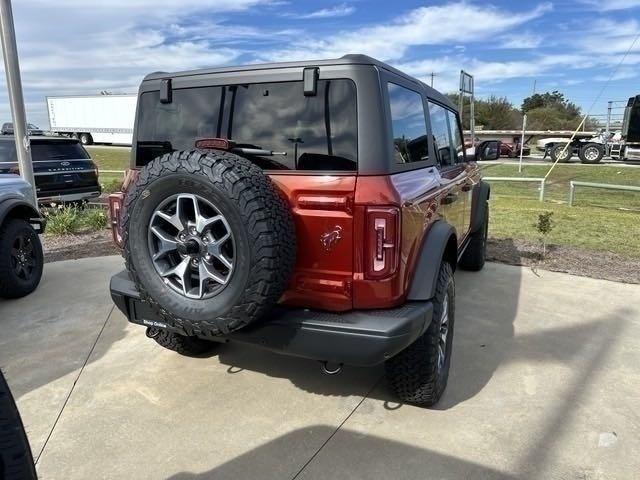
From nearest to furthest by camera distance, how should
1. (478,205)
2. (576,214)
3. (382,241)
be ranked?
(382,241) → (478,205) → (576,214)

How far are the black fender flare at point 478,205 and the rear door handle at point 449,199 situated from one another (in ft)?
4.15

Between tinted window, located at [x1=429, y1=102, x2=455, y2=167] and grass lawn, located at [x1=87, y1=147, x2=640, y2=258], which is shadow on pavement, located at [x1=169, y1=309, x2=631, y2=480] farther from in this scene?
→ grass lawn, located at [x1=87, y1=147, x2=640, y2=258]

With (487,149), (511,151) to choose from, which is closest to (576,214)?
(487,149)

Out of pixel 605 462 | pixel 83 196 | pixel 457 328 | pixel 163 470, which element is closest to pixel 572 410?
pixel 605 462

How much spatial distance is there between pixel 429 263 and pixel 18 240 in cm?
421

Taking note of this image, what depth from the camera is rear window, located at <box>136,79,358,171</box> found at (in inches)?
99.9

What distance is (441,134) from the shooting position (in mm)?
4152

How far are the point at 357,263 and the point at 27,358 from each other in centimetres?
265

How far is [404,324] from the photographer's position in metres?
2.40

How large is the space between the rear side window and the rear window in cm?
736

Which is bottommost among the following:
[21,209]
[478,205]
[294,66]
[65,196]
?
[65,196]

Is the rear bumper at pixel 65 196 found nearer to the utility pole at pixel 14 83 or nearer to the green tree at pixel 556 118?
the utility pole at pixel 14 83

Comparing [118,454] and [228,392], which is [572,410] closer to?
[228,392]

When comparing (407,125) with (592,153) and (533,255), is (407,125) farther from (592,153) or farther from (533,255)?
(592,153)
